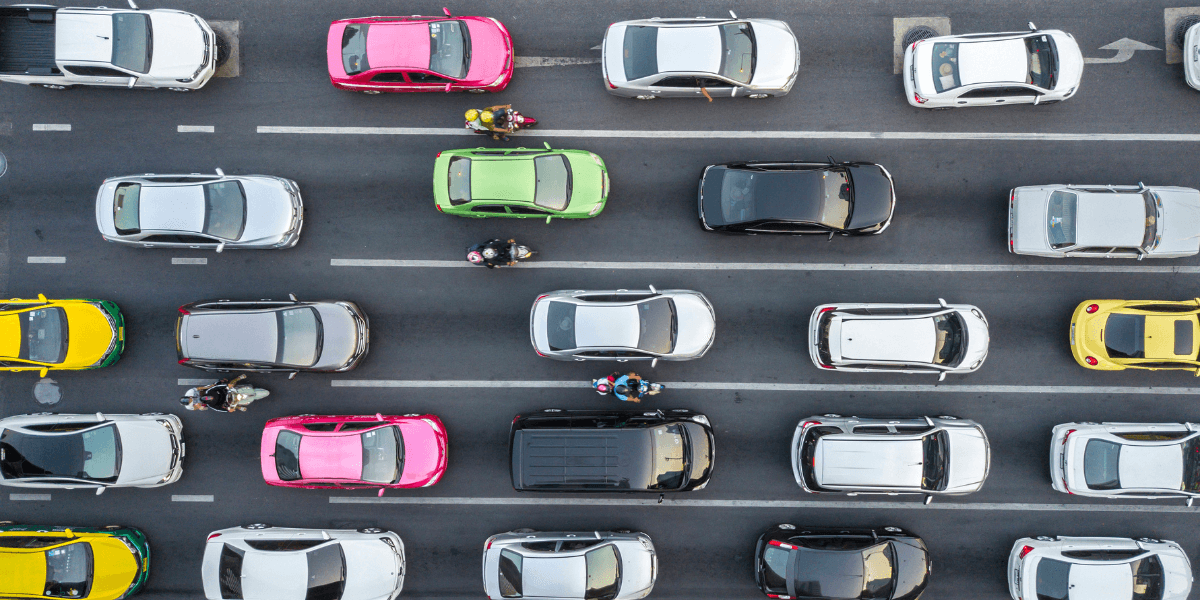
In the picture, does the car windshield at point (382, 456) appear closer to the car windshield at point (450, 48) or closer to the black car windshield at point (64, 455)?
the black car windshield at point (64, 455)

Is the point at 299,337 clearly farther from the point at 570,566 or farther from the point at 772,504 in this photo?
the point at 772,504

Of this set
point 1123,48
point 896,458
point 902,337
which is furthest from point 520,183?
point 1123,48

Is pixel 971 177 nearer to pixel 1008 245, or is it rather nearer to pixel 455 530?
pixel 1008 245

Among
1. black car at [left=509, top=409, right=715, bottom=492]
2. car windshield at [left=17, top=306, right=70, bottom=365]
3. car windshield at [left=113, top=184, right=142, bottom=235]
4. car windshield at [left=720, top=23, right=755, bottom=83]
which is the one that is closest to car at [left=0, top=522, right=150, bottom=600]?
car windshield at [left=17, top=306, right=70, bottom=365]

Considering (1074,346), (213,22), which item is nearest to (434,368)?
(213,22)

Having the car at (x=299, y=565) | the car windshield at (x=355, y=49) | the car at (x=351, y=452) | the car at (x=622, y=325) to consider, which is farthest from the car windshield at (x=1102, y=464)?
the car windshield at (x=355, y=49)
